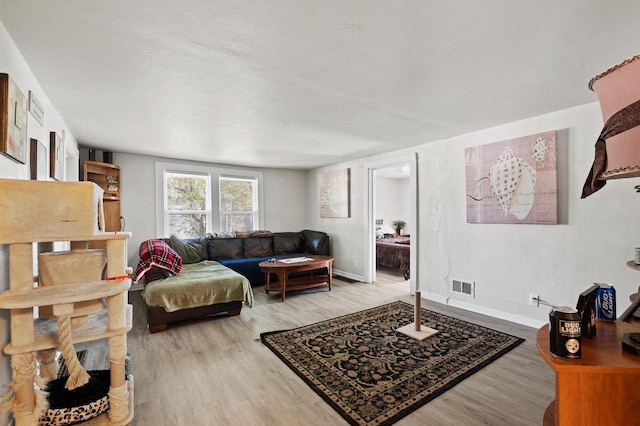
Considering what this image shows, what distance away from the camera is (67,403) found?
53.9 inches

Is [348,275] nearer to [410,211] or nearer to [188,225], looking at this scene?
[410,211]

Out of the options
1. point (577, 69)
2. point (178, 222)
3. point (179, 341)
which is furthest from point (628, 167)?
point (178, 222)

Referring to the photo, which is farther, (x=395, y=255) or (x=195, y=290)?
(x=395, y=255)

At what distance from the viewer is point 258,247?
5.58 meters

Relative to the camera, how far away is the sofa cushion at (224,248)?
5.09 metres

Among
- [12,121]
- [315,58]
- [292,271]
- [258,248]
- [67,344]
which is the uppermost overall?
[315,58]

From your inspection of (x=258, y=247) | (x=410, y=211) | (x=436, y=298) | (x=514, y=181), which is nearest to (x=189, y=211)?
(x=258, y=247)

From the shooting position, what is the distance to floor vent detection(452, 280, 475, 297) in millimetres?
3568

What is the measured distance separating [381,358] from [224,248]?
11.9 feet

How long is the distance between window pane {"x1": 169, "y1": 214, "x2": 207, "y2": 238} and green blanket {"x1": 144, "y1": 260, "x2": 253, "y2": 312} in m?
1.76

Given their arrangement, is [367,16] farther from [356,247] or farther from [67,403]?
[356,247]

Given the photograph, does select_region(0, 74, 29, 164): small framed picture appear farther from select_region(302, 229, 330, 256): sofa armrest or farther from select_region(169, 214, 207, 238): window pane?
select_region(302, 229, 330, 256): sofa armrest

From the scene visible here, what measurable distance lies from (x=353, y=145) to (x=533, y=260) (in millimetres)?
2615

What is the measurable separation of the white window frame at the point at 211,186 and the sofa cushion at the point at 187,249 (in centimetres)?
45
